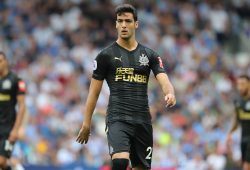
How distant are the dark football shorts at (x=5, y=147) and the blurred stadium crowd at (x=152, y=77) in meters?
4.77

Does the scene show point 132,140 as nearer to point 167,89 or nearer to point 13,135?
point 167,89

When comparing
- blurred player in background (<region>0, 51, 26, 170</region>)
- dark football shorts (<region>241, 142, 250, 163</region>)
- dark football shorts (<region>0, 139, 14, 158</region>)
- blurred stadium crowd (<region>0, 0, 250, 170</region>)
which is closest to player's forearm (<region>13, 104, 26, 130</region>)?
blurred player in background (<region>0, 51, 26, 170</region>)

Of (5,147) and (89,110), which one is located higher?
(89,110)

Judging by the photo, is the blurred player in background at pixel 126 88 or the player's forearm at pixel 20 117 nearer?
the blurred player in background at pixel 126 88

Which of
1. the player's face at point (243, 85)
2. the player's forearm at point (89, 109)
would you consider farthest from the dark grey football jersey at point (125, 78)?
the player's face at point (243, 85)

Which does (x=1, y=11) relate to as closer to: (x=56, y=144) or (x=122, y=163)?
(x=56, y=144)

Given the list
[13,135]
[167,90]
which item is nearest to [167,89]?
[167,90]

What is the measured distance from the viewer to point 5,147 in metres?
13.7

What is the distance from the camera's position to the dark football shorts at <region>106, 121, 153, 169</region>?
403 inches

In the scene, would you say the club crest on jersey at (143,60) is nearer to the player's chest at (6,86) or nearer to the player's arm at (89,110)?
the player's arm at (89,110)

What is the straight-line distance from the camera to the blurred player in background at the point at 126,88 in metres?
10.3

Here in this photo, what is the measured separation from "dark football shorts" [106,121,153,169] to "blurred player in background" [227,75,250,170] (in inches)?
212

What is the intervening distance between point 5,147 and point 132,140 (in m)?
3.80

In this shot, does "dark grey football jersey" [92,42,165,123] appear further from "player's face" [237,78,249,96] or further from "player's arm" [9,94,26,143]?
"player's face" [237,78,249,96]
